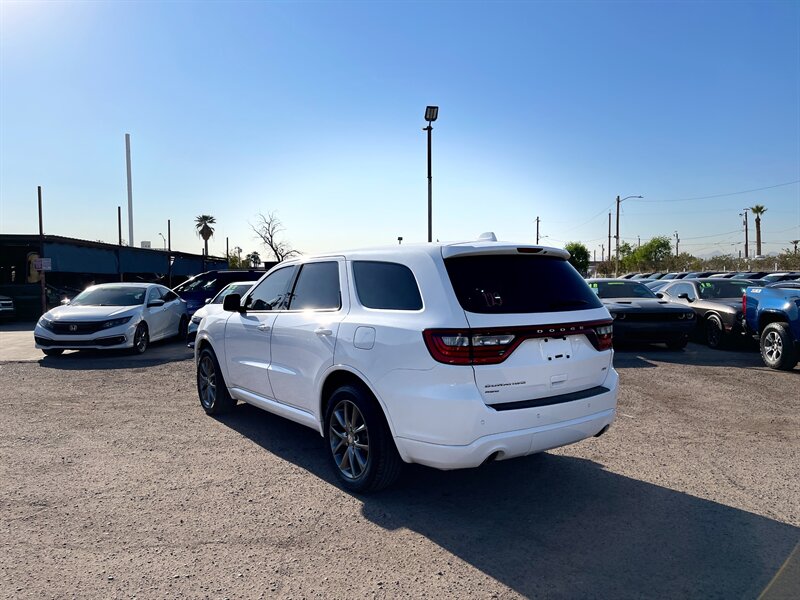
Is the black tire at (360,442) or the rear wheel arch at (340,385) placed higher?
the rear wheel arch at (340,385)

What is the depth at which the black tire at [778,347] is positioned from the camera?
875cm

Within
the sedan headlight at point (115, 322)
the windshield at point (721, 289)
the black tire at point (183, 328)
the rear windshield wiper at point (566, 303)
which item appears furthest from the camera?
the black tire at point (183, 328)

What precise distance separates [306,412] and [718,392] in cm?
584

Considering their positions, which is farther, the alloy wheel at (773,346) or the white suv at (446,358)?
the alloy wheel at (773,346)

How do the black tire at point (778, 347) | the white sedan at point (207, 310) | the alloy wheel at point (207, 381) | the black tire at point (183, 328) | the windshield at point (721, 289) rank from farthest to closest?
the black tire at point (183, 328), the windshield at point (721, 289), the black tire at point (778, 347), the white sedan at point (207, 310), the alloy wheel at point (207, 381)

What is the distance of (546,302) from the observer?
3779 mm

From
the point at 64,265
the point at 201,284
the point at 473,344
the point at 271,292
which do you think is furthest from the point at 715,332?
the point at 64,265

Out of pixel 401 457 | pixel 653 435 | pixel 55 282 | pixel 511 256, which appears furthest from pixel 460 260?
pixel 55 282

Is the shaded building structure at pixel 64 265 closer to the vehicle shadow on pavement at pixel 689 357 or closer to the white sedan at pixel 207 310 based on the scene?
the white sedan at pixel 207 310

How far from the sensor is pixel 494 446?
3.34 meters

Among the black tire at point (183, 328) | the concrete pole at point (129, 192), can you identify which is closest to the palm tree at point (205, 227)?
the concrete pole at point (129, 192)

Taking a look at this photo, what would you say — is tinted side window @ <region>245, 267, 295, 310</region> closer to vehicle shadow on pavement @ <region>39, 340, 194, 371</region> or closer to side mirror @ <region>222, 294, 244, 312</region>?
side mirror @ <region>222, 294, 244, 312</region>

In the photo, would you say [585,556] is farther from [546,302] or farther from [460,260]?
[460,260]

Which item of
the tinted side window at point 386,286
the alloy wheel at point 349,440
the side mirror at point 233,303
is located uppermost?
the tinted side window at point 386,286
